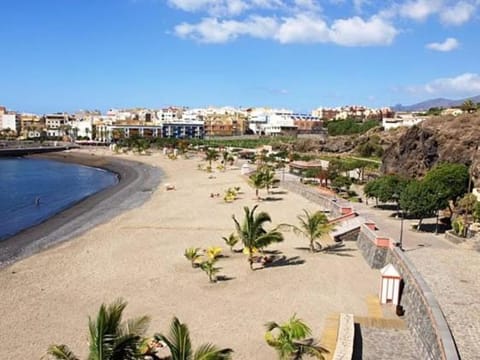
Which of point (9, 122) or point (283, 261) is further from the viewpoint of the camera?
point (9, 122)

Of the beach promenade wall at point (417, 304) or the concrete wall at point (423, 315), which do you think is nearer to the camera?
the concrete wall at point (423, 315)

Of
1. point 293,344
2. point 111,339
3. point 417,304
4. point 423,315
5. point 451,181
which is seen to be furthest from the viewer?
point 451,181

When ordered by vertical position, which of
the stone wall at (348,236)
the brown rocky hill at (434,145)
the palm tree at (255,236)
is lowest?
the stone wall at (348,236)

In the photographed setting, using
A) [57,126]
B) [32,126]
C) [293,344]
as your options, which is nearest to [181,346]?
[293,344]

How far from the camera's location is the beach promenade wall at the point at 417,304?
35.5 feet

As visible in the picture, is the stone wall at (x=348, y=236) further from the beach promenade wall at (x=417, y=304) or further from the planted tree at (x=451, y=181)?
the planted tree at (x=451, y=181)

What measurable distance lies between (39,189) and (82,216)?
69.6 ft

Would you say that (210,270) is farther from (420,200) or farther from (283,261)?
(420,200)

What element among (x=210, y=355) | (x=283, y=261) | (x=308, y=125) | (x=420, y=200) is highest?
(x=308, y=125)

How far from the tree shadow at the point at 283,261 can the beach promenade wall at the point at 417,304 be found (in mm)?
2750

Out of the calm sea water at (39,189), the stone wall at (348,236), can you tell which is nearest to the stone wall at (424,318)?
the stone wall at (348,236)

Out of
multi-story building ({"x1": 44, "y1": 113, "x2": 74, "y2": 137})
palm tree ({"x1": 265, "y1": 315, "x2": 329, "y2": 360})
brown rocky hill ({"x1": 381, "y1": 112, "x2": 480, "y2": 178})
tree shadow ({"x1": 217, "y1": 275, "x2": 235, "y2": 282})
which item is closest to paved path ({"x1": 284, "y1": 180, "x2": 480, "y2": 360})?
palm tree ({"x1": 265, "y1": 315, "x2": 329, "y2": 360})

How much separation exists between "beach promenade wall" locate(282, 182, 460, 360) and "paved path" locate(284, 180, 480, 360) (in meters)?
0.44

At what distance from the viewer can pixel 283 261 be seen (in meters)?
20.3
